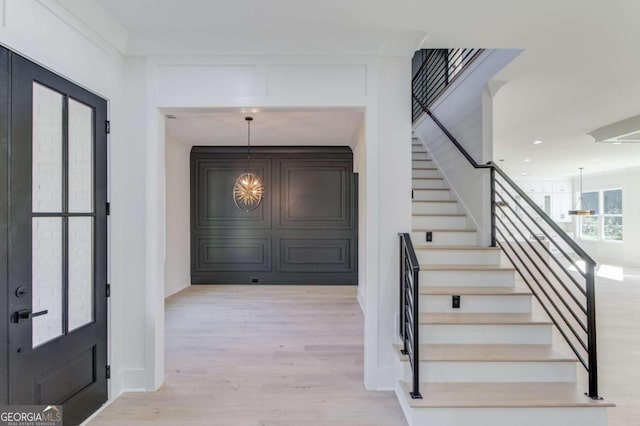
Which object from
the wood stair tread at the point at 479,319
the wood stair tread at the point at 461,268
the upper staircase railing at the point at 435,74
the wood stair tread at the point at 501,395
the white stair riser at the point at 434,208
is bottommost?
the wood stair tread at the point at 501,395

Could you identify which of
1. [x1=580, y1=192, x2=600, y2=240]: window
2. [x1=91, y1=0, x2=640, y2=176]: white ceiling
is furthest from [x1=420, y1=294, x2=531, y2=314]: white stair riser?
[x1=580, y1=192, x2=600, y2=240]: window

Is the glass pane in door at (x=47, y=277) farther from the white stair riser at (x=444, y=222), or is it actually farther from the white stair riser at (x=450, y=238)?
the white stair riser at (x=444, y=222)

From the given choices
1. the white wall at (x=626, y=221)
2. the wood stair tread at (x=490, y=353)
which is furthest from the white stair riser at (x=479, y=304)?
the white wall at (x=626, y=221)

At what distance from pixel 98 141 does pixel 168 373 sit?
6.59ft

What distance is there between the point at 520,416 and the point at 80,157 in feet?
11.1

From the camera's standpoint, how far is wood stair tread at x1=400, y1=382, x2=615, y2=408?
1930 millimetres

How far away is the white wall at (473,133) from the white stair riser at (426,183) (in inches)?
4.7

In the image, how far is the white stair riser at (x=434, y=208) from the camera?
378 centimetres

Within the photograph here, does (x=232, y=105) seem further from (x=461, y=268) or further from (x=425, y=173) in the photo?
(x=425, y=173)

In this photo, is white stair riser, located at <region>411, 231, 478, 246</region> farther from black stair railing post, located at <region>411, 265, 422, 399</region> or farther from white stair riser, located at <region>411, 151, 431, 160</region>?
white stair riser, located at <region>411, 151, 431, 160</region>

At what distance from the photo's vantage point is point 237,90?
7.95 feet

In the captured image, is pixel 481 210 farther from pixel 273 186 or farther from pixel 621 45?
pixel 273 186

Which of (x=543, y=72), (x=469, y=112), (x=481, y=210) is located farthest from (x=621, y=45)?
(x=481, y=210)

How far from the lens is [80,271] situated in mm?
A: 2086
